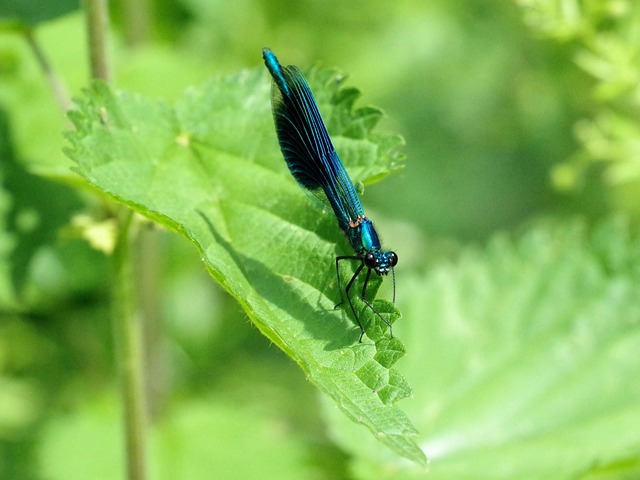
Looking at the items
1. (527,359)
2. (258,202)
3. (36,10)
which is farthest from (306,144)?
(527,359)

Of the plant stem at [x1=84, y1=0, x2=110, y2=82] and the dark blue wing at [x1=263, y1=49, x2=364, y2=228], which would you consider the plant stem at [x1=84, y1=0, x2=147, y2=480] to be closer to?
the plant stem at [x1=84, y1=0, x2=110, y2=82]

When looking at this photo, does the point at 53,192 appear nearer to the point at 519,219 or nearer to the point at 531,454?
the point at 531,454

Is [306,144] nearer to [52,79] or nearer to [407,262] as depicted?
[52,79]

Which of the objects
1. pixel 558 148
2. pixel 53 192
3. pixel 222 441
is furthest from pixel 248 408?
pixel 558 148

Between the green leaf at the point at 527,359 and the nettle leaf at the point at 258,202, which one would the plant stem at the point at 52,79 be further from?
the green leaf at the point at 527,359

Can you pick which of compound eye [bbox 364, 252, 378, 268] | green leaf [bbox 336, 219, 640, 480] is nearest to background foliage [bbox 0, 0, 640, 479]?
green leaf [bbox 336, 219, 640, 480]

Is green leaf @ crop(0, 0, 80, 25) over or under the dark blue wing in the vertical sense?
over

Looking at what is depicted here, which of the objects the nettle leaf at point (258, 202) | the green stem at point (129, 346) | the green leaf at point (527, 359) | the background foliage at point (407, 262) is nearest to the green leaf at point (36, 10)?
the background foliage at point (407, 262)
